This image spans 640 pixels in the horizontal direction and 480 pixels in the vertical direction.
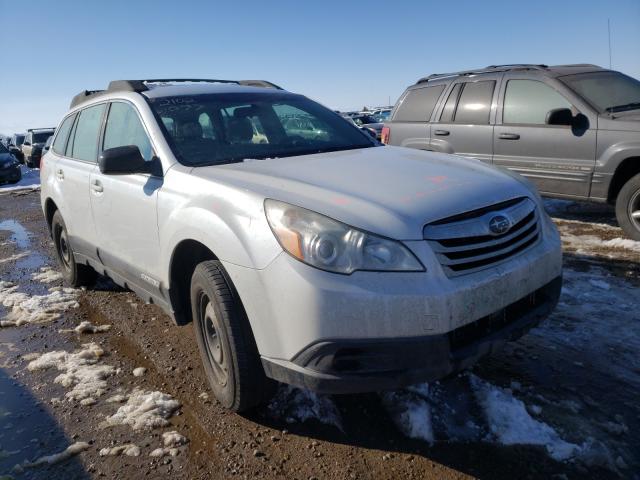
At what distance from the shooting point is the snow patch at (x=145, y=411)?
287cm

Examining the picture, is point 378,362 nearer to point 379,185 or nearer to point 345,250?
point 345,250

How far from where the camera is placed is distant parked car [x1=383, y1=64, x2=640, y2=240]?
5684 mm

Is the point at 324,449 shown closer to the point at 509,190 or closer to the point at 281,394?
the point at 281,394

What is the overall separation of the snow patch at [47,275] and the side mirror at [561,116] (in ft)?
19.0

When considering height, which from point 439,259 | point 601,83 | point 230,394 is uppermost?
point 601,83

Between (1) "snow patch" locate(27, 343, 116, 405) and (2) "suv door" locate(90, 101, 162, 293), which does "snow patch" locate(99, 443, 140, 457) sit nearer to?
(1) "snow patch" locate(27, 343, 116, 405)

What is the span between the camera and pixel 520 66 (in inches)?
265

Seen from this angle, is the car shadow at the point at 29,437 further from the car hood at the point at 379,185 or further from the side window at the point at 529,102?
the side window at the point at 529,102

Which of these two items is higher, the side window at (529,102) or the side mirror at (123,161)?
the side window at (529,102)

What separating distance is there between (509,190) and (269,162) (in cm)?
136

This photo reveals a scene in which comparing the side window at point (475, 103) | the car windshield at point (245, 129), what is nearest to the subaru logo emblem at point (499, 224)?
the car windshield at point (245, 129)

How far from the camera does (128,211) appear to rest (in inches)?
137

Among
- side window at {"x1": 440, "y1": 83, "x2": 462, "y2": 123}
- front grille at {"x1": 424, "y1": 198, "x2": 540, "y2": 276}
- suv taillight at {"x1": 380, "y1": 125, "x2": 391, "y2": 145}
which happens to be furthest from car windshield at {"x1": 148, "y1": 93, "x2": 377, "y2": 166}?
suv taillight at {"x1": 380, "y1": 125, "x2": 391, "y2": 145}

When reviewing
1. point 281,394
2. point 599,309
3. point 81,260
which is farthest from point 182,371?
point 599,309
